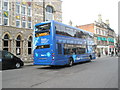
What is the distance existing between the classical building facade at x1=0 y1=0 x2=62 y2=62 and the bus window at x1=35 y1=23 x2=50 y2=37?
8.08m

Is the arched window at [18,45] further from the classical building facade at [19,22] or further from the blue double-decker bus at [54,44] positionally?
the blue double-decker bus at [54,44]

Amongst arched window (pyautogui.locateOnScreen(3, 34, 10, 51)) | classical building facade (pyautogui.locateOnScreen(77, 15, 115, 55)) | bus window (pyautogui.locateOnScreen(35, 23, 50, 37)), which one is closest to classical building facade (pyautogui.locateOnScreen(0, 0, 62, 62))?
arched window (pyautogui.locateOnScreen(3, 34, 10, 51))

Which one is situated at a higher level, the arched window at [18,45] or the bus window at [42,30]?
the bus window at [42,30]

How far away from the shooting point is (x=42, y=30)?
39.5 feet

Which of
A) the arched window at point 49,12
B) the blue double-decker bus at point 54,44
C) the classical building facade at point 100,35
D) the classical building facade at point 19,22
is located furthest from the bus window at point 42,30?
the classical building facade at point 100,35

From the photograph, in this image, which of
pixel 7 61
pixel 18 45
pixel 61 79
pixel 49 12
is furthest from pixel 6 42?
pixel 61 79

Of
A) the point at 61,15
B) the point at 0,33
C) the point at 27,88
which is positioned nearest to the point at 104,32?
the point at 61,15

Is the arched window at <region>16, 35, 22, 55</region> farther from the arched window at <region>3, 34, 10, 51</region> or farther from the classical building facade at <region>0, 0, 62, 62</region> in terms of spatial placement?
the arched window at <region>3, 34, 10, 51</region>

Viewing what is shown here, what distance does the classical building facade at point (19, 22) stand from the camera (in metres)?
18.8

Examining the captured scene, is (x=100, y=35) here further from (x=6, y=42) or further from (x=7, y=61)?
(x=7, y=61)

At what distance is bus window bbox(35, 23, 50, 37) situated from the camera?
11.8m

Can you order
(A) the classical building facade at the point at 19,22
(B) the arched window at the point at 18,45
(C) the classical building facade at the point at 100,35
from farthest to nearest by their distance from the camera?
1. (C) the classical building facade at the point at 100,35
2. (B) the arched window at the point at 18,45
3. (A) the classical building facade at the point at 19,22

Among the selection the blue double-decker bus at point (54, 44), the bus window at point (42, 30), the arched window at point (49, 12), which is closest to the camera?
the blue double-decker bus at point (54, 44)

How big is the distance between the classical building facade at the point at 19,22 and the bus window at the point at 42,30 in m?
8.08
